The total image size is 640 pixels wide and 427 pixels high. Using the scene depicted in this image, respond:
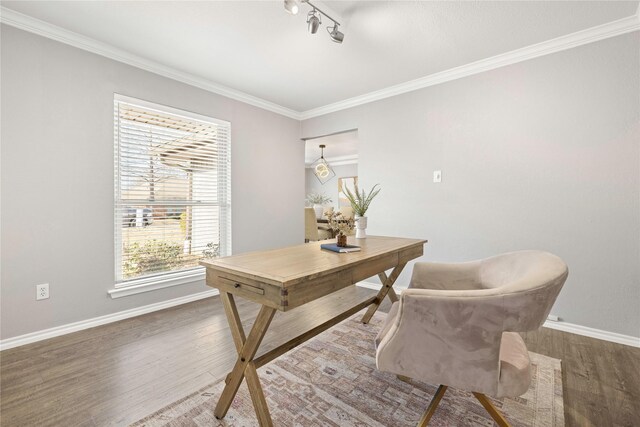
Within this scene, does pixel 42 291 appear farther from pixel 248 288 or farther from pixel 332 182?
pixel 332 182

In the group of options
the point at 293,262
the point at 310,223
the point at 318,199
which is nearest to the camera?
the point at 293,262

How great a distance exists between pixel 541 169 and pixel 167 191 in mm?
3651

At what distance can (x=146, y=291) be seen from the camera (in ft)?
9.26

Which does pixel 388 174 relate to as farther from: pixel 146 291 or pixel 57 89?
pixel 57 89

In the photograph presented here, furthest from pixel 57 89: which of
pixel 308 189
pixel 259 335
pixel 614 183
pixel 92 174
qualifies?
pixel 308 189

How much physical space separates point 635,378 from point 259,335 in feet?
7.77

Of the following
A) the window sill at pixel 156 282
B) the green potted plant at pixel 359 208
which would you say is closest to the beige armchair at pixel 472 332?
the green potted plant at pixel 359 208

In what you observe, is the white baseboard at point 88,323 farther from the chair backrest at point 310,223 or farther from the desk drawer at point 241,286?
the chair backrest at point 310,223

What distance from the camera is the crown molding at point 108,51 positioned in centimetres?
213

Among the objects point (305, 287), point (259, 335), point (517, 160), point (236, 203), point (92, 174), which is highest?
point (517, 160)

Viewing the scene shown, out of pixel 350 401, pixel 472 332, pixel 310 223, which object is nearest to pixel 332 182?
pixel 310 223

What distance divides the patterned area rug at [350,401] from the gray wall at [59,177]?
64.1 inches

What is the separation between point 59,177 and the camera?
2.35 meters

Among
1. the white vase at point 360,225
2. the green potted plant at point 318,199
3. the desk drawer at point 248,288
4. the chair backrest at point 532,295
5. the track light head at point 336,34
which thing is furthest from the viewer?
the green potted plant at point 318,199
